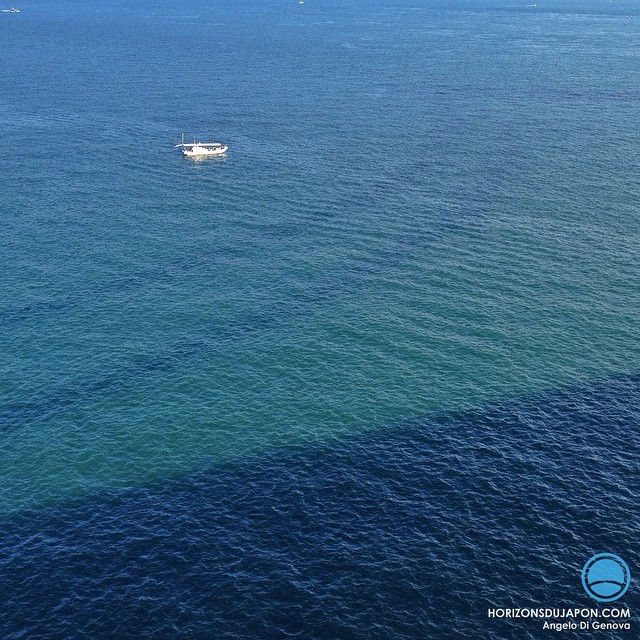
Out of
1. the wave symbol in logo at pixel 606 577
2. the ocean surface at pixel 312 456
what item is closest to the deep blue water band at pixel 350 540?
the ocean surface at pixel 312 456

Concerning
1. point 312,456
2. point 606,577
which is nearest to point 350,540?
point 312,456

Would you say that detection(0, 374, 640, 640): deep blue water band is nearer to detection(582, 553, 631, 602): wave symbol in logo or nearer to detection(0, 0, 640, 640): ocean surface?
detection(0, 0, 640, 640): ocean surface

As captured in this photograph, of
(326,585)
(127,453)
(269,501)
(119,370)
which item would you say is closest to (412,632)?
(326,585)

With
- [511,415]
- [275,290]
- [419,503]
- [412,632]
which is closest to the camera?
[412,632]

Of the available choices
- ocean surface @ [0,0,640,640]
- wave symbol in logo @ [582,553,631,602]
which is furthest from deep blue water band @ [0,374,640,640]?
wave symbol in logo @ [582,553,631,602]

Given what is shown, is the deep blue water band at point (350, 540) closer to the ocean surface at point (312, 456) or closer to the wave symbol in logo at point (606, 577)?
the ocean surface at point (312, 456)

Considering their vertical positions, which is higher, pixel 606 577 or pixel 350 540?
pixel 606 577

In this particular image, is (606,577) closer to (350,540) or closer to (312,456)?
(350,540)

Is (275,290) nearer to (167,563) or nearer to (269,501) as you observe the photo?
(269,501)
